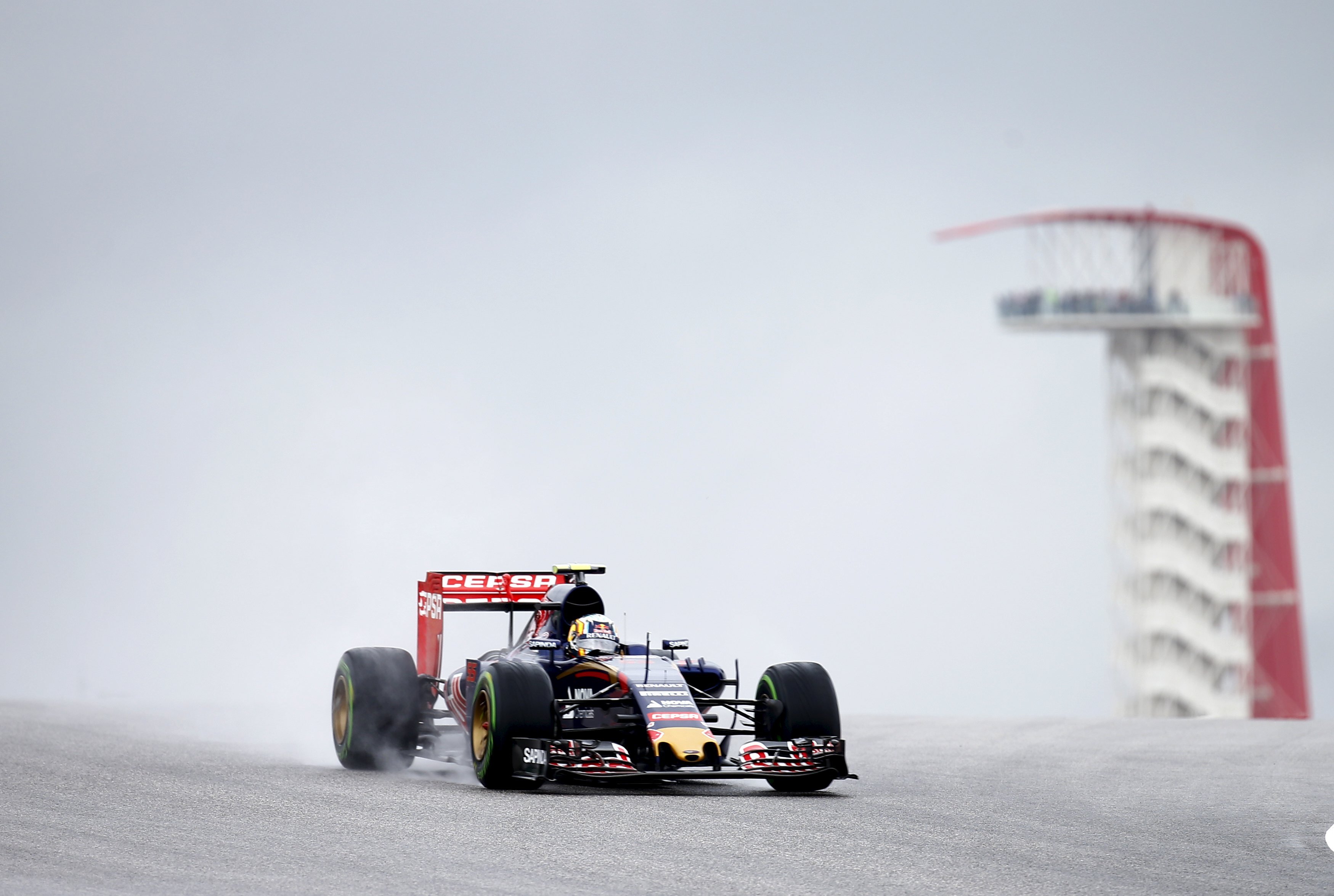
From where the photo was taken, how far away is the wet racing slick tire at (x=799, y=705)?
50.7 ft

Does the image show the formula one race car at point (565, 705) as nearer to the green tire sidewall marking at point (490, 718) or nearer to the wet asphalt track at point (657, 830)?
the green tire sidewall marking at point (490, 718)

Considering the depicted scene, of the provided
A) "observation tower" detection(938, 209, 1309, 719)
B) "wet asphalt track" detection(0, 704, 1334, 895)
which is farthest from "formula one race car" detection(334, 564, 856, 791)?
"observation tower" detection(938, 209, 1309, 719)

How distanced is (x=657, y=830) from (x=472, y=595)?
21.4 ft

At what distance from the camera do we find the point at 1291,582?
58.4 metres

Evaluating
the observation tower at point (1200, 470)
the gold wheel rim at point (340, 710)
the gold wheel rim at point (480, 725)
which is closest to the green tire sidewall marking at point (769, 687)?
the gold wheel rim at point (480, 725)

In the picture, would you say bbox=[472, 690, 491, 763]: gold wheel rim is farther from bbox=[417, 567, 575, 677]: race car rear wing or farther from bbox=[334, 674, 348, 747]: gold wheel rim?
bbox=[417, 567, 575, 677]: race car rear wing

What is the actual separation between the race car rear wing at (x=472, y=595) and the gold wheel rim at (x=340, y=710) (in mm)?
888

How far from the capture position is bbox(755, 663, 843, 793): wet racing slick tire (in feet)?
50.7

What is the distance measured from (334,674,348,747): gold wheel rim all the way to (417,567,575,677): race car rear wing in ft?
2.91

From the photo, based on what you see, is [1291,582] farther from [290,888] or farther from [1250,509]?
[290,888]

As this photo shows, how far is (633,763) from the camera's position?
14.7 m

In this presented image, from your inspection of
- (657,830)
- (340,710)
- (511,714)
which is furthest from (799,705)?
(340,710)

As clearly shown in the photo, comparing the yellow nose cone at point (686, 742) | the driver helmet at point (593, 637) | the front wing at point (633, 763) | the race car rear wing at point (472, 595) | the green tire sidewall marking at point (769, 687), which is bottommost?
the front wing at point (633, 763)

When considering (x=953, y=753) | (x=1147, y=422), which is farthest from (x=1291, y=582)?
(x=953, y=753)
